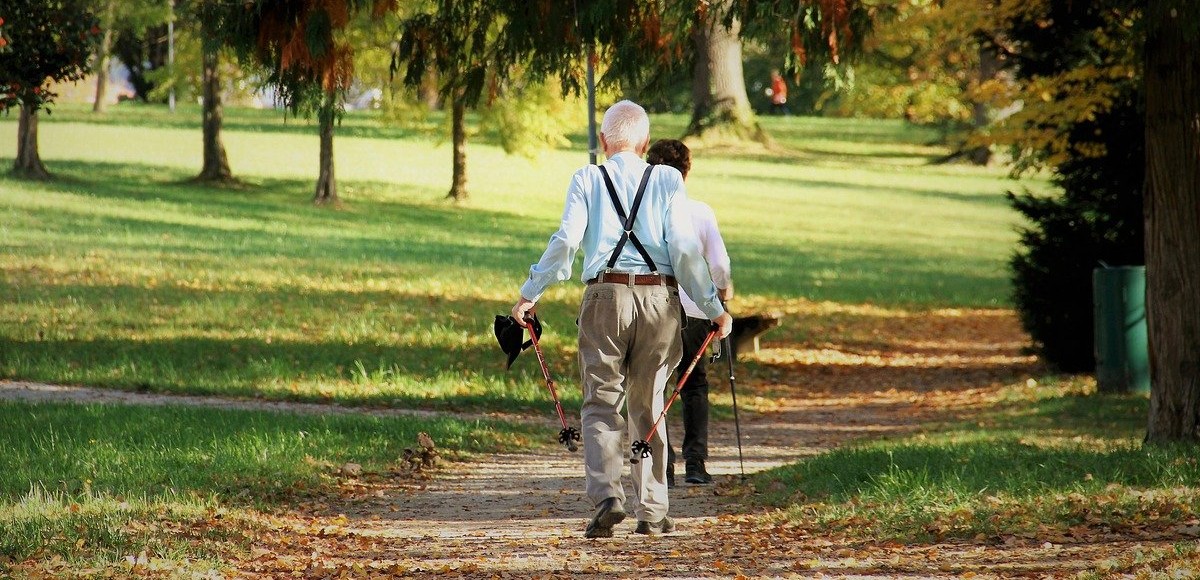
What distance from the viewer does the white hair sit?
743 cm

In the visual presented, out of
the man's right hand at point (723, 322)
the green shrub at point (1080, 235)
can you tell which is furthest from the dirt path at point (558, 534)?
the green shrub at point (1080, 235)

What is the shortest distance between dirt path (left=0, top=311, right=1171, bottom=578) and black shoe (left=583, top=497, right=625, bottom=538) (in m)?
0.05

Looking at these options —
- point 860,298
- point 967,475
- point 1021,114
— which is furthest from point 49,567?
point 860,298

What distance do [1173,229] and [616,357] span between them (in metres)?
4.59

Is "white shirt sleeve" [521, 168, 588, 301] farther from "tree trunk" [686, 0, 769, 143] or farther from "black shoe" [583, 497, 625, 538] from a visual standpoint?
"tree trunk" [686, 0, 769, 143]

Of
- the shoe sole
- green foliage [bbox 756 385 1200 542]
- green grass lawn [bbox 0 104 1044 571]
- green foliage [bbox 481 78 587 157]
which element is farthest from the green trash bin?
green foliage [bbox 481 78 587 157]

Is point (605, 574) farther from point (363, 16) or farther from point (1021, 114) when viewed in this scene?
point (363, 16)

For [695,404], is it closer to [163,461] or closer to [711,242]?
[711,242]

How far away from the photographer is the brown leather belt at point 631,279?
24.0 ft

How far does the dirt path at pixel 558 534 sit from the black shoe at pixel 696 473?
2.4 inches

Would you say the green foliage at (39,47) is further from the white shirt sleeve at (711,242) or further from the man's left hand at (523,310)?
the man's left hand at (523,310)

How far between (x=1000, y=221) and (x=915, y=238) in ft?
18.4

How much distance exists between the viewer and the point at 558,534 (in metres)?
7.77

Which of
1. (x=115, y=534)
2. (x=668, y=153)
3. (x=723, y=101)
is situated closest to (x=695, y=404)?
(x=668, y=153)
